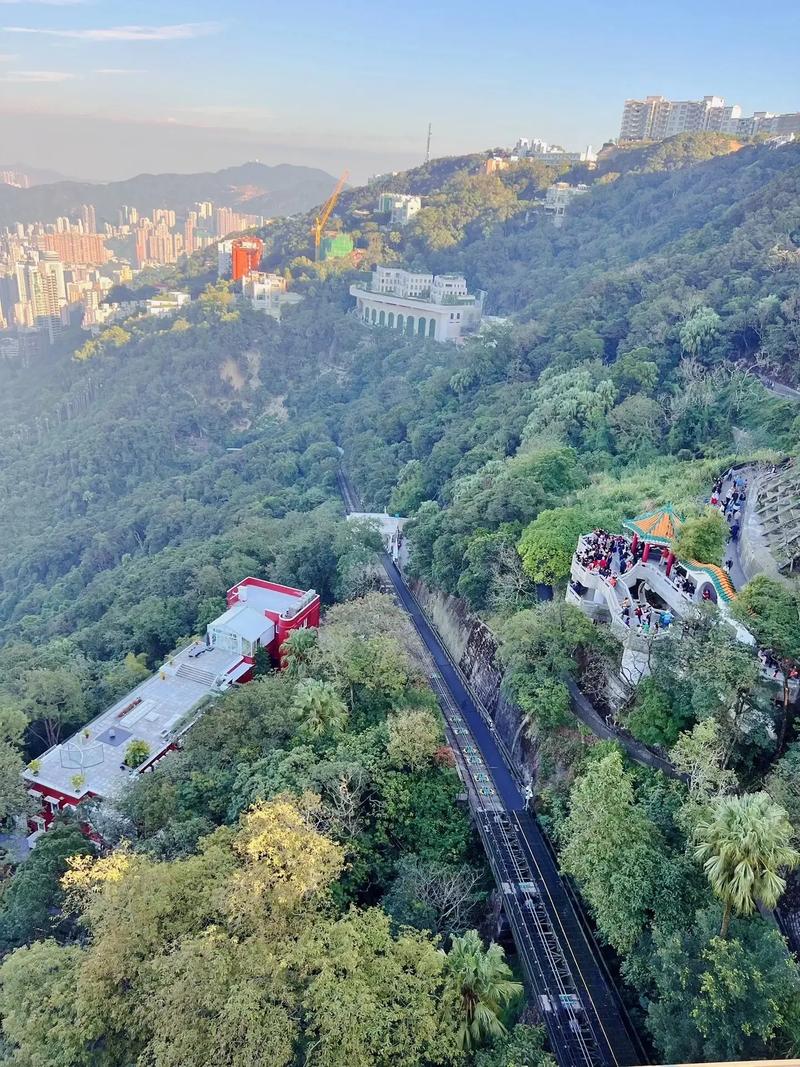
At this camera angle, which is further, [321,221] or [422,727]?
[321,221]

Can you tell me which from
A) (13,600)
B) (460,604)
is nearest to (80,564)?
(13,600)

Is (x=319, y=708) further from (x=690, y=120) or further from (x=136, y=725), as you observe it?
(x=690, y=120)

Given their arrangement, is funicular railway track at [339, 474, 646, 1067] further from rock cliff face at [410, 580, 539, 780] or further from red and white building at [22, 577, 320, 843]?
red and white building at [22, 577, 320, 843]

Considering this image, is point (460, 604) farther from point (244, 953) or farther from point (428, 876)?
point (244, 953)

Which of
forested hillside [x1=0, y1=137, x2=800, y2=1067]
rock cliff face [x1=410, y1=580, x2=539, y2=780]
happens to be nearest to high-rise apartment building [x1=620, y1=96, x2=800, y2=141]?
forested hillside [x1=0, y1=137, x2=800, y2=1067]

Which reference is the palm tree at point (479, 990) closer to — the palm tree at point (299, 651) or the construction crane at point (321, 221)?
the palm tree at point (299, 651)

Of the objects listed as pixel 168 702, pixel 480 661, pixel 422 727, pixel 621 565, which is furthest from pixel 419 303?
pixel 422 727

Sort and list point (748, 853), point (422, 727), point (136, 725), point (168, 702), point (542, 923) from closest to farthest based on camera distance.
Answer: point (748, 853) < point (542, 923) < point (422, 727) < point (136, 725) < point (168, 702)
